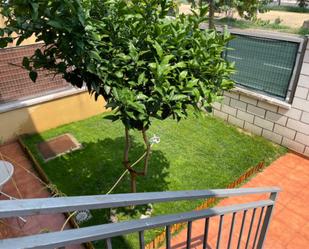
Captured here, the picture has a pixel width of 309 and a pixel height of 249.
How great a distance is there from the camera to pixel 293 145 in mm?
5789

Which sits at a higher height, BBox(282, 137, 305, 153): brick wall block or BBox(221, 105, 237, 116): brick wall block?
BBox(221, 105, 237, 116): brick wall block

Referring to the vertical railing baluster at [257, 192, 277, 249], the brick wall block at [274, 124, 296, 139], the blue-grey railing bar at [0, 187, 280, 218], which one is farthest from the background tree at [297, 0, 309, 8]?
the blue-grey railing bar at [0, 187, 280, 218]

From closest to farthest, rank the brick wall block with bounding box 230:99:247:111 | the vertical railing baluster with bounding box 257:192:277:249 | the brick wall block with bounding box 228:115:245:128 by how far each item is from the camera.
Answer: the vertical railing baluster with bounding box 257:192:277:249 < the brick wall block with bounding box 230:99:247:111 < the brick wall block with bounding box 228:115:245:128

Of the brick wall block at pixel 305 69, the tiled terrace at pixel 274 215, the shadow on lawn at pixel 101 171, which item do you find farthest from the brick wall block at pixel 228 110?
the shadow on lawn at pixel 101 171

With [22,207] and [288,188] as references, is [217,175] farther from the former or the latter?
[22,207]

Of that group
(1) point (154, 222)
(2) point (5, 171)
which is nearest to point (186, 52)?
(1) point (154, 222)

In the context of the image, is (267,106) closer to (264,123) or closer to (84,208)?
(264,123)

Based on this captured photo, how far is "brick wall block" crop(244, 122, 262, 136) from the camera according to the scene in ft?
20.7

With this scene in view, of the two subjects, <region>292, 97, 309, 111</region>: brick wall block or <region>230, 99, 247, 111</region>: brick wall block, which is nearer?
<region>292, 97, 309, 111</region>: brick wall block

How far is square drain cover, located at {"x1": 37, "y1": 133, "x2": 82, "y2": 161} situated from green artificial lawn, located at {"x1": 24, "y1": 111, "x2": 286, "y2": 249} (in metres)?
0.13

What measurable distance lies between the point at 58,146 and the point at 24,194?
150 centimetres

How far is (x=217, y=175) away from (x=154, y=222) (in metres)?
4.08

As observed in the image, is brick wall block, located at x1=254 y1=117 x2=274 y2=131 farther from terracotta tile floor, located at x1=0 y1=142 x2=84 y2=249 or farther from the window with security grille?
terracotta tile floor, located at x1=0 y1=142 x2=84 y2=249

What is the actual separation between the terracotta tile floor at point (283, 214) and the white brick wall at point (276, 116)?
15.4 inches
